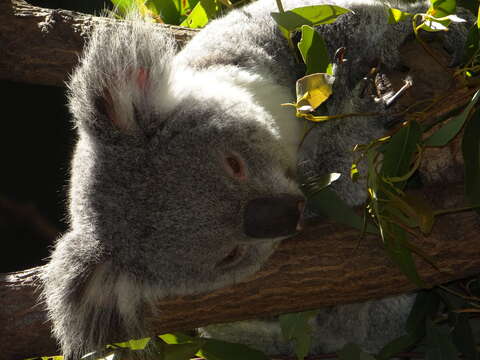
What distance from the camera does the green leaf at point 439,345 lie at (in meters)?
2.05

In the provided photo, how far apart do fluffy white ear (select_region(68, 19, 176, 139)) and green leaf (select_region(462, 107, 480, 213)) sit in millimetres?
989

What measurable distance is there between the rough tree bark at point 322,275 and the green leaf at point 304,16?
1.24 feet

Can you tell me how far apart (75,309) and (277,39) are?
1289 millimetres

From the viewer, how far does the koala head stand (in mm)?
1973

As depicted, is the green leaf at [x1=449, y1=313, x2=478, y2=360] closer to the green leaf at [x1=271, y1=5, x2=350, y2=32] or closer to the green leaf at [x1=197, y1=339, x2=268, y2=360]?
the green leaf at [x1=197, y1=339, x2=268, y2=360]

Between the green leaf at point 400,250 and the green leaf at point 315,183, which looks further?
the green leaf at point 315,183

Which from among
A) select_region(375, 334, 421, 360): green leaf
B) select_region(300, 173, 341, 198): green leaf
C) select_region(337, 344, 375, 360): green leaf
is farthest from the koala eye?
select_region(375, 334, 421, 360): green leaf

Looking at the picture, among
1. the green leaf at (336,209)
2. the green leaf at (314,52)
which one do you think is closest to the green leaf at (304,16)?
the green leaf at (314,52)

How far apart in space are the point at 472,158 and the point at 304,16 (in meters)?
0.73

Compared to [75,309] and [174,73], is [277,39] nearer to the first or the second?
[174,73]

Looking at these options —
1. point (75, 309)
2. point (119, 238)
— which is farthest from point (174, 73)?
point (75, 309)

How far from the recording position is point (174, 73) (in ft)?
7.23

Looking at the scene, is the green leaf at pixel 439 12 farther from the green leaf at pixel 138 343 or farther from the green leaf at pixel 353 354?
the green leaf at pixel 138 343

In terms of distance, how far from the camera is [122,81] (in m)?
2.06
